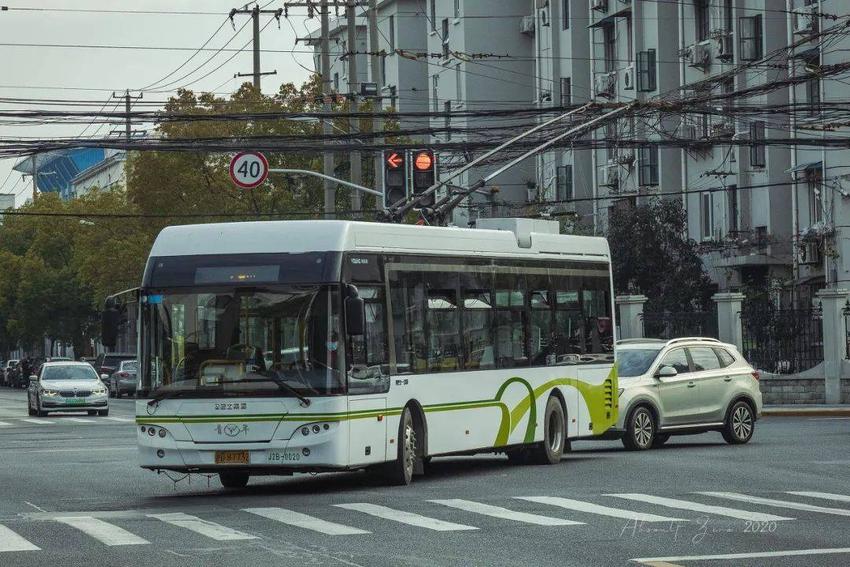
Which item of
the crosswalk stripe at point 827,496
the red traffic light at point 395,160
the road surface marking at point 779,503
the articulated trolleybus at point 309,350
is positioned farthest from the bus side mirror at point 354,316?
the red traffic light at point 395,160

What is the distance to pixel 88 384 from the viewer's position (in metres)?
46.7

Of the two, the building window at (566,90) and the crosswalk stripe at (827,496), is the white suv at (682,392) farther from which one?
the building window at (566,90)

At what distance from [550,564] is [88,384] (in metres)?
36.2

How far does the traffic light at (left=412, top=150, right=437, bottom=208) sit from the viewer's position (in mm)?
30281

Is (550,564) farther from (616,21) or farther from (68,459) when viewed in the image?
(616,21)

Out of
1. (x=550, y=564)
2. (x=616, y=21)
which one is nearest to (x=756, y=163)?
(x=616, y=21)

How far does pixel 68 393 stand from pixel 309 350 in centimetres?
2967

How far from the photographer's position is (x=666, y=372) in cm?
2528

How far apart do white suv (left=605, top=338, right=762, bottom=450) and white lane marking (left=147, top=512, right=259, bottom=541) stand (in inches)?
414

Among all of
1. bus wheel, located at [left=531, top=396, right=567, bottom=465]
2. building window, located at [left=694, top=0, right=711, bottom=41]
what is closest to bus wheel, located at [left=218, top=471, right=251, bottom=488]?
bus wheel, located at [left=531, top=396, right=567, bottom=465]

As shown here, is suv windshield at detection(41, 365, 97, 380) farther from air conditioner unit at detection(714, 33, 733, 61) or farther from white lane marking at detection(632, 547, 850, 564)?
white lane marking at detection(632, 547, 850, 564)

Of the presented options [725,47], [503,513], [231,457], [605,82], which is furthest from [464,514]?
[605,82]

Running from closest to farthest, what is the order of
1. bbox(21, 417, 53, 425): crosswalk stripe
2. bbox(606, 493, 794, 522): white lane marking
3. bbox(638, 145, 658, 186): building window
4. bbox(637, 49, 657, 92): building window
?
bbox(606, 493, 794, 522): white lane marking → bbox(21, 417, 53, 425): crosswalk stripe → bbox(637, 49, 657, 92): building window → bbox(638, 145, 658, 186): building window

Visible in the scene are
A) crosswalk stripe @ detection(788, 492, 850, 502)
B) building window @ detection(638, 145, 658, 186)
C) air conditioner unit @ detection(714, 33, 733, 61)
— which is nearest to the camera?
crosswalk stripe @ detection(788, 492, 850, 502)
